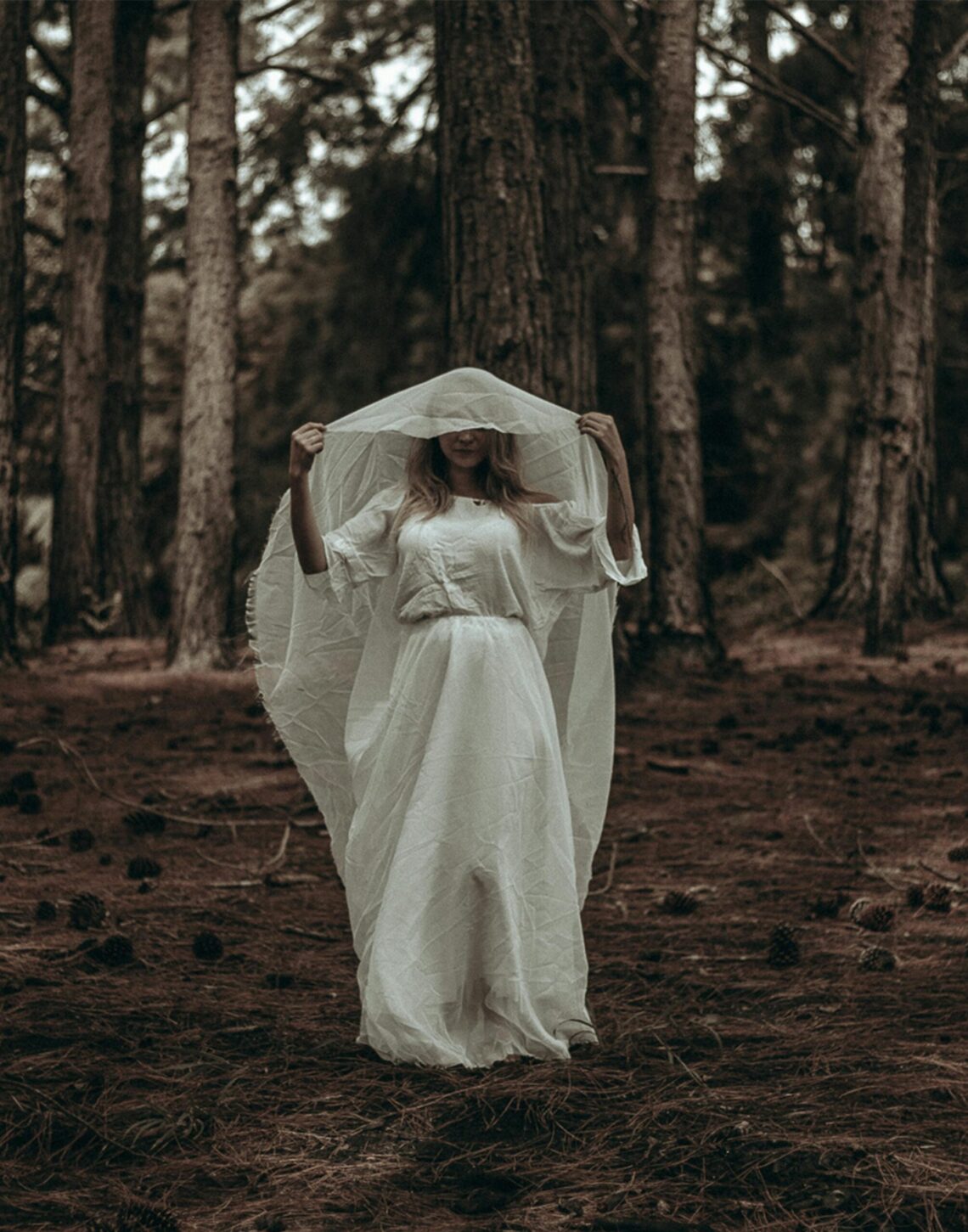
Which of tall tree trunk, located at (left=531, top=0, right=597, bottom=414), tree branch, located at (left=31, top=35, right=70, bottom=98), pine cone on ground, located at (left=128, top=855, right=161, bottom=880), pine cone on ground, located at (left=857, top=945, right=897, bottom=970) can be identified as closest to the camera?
pine cone on ground, located at (left=857, top=945, right=897, bottom=970)

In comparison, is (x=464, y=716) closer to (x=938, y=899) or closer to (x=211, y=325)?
(x=938, y=899)

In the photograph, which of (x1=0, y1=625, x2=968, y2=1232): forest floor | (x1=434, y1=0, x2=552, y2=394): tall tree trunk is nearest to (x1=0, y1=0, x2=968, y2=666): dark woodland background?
(x1=434, y1=0, x2=552, y2=394): tall tree trunk

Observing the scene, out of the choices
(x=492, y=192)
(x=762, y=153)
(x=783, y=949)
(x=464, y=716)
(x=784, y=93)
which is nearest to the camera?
(x=464, y=716)

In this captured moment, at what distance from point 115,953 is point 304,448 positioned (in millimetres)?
1774

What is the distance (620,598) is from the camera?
45.2 feet

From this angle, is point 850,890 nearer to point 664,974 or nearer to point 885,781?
point 664,974

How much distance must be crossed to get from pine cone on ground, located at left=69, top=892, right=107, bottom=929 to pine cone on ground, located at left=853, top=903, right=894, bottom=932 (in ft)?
8.83

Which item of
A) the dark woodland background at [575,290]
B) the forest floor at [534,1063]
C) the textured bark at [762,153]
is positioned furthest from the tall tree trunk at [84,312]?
the textured bark at [762,153]

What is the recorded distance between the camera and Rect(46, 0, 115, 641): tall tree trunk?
14.0 m

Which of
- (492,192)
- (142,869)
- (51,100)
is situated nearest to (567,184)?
(492,192)

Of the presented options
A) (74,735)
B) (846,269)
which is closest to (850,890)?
(74,735)

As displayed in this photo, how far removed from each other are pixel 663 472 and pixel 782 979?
261 inches

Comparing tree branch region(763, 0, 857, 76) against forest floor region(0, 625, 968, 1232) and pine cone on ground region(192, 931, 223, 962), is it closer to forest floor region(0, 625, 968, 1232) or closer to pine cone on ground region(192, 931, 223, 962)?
forest floor region(0, 625, 968, 1232)

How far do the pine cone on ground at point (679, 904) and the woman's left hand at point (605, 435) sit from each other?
1.81 meters
